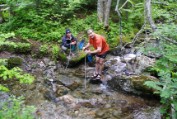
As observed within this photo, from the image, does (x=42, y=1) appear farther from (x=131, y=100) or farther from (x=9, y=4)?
(x=131, y=100)

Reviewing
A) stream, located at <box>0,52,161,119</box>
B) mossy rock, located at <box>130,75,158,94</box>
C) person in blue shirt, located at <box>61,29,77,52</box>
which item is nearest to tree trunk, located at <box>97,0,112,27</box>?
person in blue shirt, located at <box>61,29,77,52</box>

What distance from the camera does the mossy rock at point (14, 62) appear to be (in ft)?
36.1

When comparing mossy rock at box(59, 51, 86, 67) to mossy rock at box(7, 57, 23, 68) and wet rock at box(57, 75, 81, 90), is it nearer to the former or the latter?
wet rock at box(57, 75, 81, 90)

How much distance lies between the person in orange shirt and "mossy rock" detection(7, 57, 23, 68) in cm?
303

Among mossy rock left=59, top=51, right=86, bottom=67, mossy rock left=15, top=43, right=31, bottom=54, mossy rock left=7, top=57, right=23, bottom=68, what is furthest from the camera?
mossy rock left=15, top=43, right=31, bottom=54

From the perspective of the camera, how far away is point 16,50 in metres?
12.1

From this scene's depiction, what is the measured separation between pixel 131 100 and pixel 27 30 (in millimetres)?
7062

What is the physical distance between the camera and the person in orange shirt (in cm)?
984

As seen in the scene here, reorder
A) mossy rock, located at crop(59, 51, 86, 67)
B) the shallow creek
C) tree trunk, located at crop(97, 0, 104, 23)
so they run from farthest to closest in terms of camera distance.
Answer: tree trunk, located at crop(97, 0, 104, 23) → mossy rock, located at crop(59, 51, 86, 67) → the shallow creek

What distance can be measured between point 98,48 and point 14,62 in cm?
371

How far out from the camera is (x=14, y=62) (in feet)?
36.6

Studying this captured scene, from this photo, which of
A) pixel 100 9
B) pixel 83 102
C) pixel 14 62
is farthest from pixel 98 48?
pixel 100 9

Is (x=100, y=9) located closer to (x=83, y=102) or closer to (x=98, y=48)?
(x=98, y=48)

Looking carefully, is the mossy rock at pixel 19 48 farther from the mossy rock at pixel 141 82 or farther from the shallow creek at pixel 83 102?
the mossy rock at pixel 141 82
